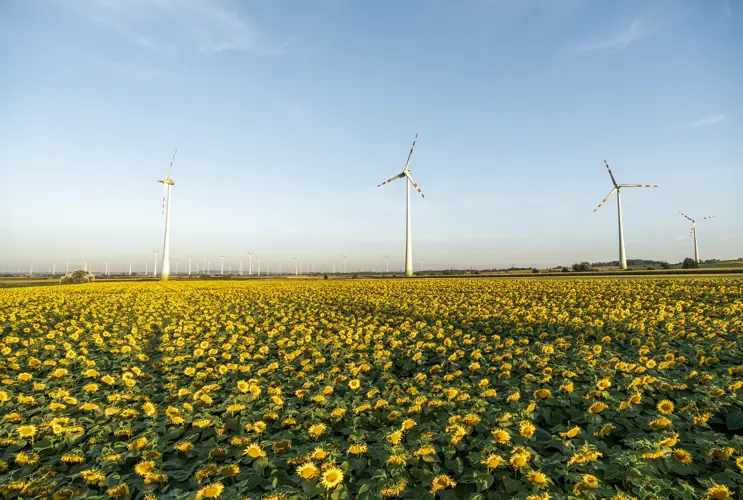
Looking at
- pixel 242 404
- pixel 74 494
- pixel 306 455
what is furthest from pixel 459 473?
pixel 74 494

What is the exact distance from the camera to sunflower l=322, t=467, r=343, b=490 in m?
4.07

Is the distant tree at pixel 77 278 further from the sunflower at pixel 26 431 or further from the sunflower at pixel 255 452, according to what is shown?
the sunflower at pixel 255 452

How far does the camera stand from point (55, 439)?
5.63m

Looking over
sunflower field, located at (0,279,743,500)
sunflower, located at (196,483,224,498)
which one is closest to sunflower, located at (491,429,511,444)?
sunflower field, located at (0,279,743,500)

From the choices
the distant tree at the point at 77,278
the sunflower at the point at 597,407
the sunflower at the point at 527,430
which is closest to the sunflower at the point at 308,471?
the sunflower at the point at 527,430

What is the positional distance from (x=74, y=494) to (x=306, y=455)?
98.9 inches

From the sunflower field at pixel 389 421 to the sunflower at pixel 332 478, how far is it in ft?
0.07

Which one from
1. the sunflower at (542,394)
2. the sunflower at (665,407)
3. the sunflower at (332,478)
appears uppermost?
the sunflower at (665,407)

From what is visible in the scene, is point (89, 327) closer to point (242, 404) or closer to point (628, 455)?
point (242, 404)

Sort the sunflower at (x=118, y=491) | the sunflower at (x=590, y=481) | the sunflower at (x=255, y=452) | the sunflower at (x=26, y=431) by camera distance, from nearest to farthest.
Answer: the sunflower at (x=590, y=481)
the sunflower at (x=118, y=491)
the sunflower at (x=255, y=452)
the sunflower at (x=26, y=431)

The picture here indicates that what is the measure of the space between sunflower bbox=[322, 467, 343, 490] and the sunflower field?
0.02 m

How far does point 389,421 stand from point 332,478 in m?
1.96

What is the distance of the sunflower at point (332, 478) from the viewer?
4066mm

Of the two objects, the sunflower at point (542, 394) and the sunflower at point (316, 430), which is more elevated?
the sunflower at point (542, 394)
